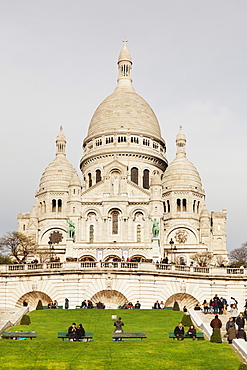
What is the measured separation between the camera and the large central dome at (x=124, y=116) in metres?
116

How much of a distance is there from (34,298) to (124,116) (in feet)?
230

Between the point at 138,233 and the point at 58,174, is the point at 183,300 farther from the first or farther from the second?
the point at 58,174

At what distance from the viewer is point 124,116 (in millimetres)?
118000

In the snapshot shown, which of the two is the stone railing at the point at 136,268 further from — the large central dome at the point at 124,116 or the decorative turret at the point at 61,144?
the decorative turret at the point at 61,144

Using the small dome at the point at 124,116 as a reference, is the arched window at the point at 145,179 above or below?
below

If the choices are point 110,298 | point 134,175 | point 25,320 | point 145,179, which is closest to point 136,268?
point 110,298

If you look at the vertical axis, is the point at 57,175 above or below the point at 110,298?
above

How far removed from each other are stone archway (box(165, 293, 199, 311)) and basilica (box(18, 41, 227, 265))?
32.5m

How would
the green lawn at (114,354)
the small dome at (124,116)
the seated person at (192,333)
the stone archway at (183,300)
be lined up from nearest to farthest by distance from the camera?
the green lawn at (114,354), the seated person at (192,333), the stone archway at (183,300), the small dome at (124,116)

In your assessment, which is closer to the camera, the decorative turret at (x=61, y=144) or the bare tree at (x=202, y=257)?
the bare tree at (x=202, y=257)

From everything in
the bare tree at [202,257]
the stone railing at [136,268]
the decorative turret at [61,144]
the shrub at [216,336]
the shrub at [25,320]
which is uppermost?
the decorative turret at [61,144]

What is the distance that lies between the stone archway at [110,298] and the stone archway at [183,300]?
11.8ft

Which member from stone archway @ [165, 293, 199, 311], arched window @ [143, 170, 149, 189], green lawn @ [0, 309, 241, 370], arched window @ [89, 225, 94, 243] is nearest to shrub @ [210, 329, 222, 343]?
green lawn @ [0, 309, 241, 370]

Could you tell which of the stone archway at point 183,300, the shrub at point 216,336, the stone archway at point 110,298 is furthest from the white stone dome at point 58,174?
the shrub at point 216,336
